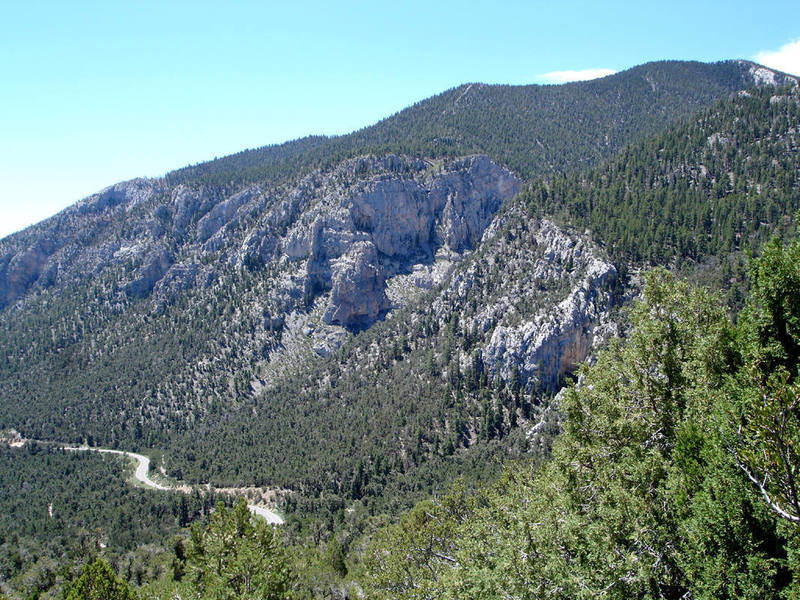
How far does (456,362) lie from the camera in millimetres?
128625

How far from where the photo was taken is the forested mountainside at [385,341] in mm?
106812

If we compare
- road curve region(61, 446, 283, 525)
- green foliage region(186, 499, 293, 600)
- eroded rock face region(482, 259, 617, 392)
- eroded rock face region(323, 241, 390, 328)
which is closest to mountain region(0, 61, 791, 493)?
eroded rock face region(482, 259, 617, 392)

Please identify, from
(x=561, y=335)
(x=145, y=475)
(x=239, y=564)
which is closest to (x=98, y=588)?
(x=239, y=564)

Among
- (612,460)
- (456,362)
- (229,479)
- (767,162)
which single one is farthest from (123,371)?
(767,162)

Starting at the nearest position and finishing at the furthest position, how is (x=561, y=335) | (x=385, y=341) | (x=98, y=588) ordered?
(x=98, y=588) → (x=561, y=335) → (x=385, y=341)

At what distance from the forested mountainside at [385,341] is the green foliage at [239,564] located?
71.9 ft

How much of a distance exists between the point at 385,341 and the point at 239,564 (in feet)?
427

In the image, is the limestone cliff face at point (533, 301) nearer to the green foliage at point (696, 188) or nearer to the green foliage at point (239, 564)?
the green foliage at point (696, 188)

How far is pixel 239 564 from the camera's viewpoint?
1040 inches

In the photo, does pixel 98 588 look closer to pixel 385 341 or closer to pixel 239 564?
pixel 239 564

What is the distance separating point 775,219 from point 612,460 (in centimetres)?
11463

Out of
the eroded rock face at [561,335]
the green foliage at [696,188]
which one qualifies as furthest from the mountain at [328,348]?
the green foliage at [696,188]

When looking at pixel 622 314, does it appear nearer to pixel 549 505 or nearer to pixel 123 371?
pixel 549 505

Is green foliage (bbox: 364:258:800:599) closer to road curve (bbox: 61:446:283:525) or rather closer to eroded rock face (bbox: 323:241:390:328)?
road curve (bbox: 61:446:283:525)
